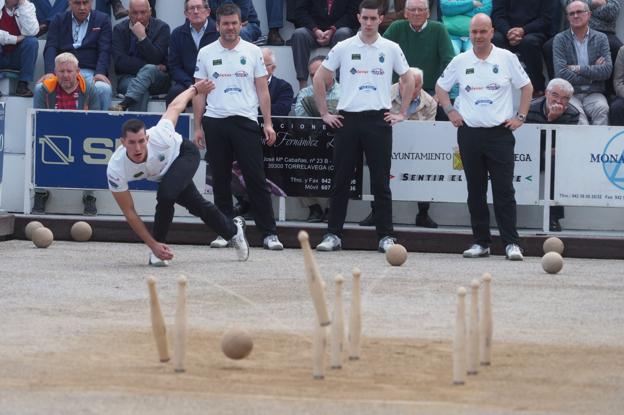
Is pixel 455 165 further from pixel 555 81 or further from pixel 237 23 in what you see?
pixel 237 23

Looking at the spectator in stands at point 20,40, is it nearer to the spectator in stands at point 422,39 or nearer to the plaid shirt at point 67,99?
the plaid shirt at point 67,99

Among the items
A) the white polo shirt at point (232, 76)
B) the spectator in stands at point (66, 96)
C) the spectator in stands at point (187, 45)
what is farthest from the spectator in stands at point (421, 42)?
the spectator in stands at point (66, 96)

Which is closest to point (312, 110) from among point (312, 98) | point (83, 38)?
point (312, 98)

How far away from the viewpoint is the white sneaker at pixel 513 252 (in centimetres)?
1363

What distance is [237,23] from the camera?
45.4 feet

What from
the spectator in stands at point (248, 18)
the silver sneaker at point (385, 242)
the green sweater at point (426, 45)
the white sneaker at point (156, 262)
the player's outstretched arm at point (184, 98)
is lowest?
the white sneaker at point (156, 262)

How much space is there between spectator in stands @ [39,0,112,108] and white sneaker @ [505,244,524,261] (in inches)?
238

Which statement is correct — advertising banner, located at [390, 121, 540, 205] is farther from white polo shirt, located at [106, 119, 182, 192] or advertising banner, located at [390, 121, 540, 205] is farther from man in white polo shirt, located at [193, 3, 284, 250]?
white polo shirt, located at [106, 119, 182, 192]

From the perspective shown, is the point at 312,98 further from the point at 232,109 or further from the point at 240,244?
the point at 240,244

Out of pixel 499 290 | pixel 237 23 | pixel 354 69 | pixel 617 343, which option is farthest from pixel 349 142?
pixel 617 343

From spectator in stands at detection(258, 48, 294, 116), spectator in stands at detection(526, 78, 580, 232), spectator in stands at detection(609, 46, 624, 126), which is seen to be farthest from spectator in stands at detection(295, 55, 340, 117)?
spectator in stands at detection(609, 46, 624, 126)

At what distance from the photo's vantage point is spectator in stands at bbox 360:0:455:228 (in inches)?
600

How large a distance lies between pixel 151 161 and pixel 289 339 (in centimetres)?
420

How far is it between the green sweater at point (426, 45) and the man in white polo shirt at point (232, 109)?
2134 millimetres
